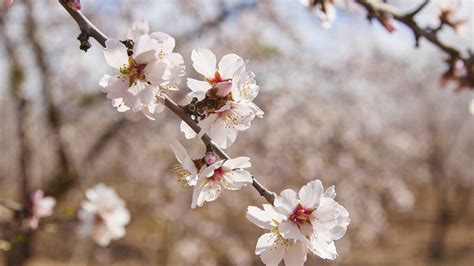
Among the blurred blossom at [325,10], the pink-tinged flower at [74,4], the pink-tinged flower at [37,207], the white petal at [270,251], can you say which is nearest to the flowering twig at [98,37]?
the pink-tinged flower at [74,4]

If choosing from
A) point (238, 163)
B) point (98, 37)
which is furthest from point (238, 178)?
point (98, 37)

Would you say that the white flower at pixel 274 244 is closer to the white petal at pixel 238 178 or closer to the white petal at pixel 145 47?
the white petal at pixel 238 178

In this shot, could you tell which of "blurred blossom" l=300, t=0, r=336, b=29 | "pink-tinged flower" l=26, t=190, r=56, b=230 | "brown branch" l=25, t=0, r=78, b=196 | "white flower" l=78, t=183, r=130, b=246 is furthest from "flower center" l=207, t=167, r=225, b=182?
"brown branch" l=25, t=0, r=78, b=196

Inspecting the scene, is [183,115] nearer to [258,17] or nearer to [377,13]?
[377,13]

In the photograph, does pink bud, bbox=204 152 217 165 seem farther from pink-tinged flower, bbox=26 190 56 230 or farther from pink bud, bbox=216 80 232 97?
pink-tinged flower, bbox=26 190 56 230

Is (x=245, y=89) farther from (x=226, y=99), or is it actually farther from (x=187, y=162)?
(x=187, y=162)

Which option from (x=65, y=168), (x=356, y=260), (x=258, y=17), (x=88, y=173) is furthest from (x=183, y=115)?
(x=356, y=260)

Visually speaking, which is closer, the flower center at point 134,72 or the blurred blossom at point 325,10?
the flower center at point 134,72

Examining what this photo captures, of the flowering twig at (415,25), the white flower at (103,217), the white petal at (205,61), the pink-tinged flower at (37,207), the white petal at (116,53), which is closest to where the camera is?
the white petal at (116,53)
